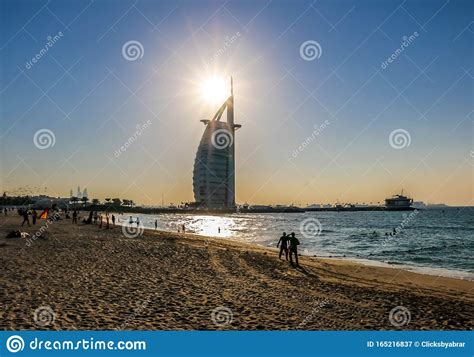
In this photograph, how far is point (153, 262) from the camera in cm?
1761

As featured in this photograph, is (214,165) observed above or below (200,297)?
above

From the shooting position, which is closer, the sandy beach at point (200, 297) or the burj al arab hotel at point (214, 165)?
the sandy beach at point (200, 297)

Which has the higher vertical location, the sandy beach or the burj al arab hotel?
the burj al arab hotel

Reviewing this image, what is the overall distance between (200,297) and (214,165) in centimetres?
17370

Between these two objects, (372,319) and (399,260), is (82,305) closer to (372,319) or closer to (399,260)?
(372,319)

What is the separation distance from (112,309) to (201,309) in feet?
6.82

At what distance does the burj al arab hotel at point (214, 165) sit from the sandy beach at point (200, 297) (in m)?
166

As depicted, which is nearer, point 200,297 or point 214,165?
point 200,297

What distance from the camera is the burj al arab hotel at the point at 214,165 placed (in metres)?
184

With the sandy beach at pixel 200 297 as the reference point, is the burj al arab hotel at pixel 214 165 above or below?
above

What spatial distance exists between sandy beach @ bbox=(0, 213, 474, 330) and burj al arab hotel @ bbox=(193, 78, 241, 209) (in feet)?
545

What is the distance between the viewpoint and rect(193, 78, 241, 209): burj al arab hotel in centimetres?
18350

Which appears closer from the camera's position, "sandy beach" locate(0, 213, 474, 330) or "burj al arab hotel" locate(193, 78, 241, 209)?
"sandy beach" locate(0, 213, 474, 330)

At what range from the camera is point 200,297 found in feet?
34.4
